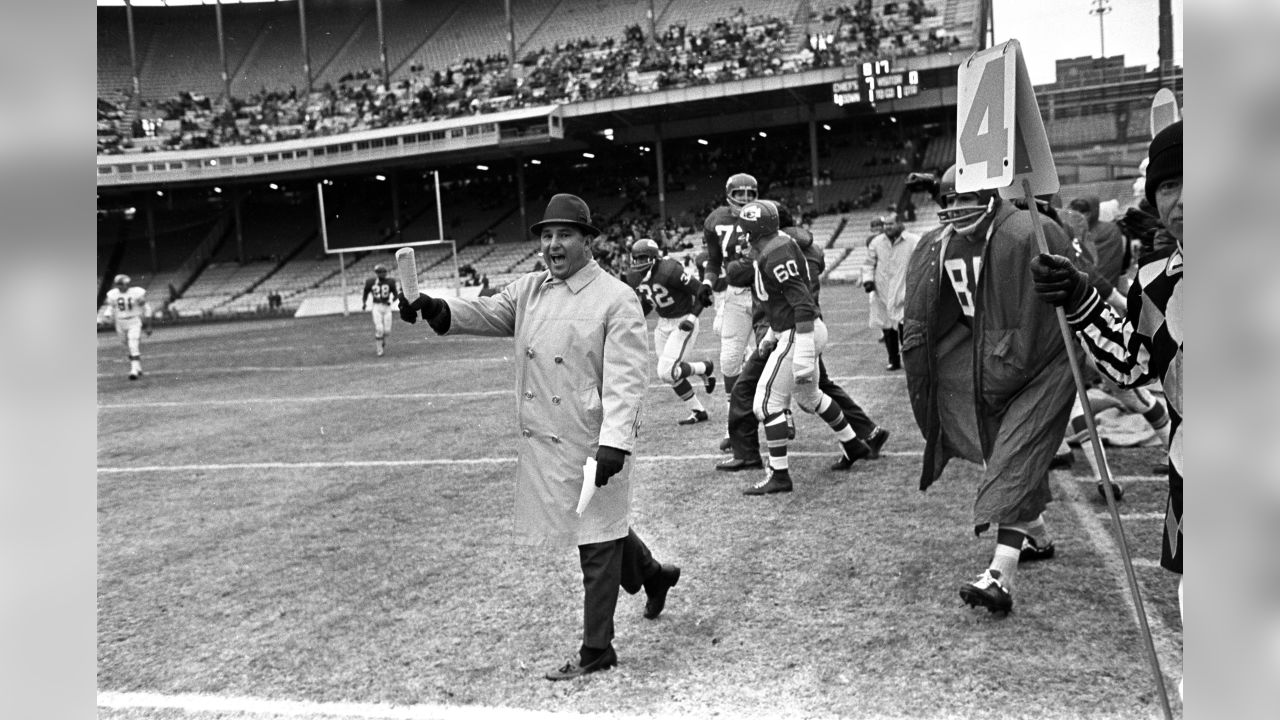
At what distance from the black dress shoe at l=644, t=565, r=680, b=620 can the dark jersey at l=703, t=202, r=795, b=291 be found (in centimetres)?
348

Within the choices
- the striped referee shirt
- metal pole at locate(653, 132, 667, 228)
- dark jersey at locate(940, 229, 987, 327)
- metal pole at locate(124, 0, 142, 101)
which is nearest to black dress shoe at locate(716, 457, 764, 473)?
dark jersey at locate(940, 229, 987, 327)

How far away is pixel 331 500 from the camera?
7.68m

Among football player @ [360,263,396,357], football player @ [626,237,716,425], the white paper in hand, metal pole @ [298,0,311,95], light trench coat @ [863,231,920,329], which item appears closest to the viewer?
the white paper in hand

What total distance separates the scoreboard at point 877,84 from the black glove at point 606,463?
109 feet

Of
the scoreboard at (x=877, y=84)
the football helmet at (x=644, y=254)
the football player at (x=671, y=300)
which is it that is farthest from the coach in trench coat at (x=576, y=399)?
the scoreboard at (x=877, y=84)

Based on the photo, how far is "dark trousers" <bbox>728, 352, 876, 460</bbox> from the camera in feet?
25.2

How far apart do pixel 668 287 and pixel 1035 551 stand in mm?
5408

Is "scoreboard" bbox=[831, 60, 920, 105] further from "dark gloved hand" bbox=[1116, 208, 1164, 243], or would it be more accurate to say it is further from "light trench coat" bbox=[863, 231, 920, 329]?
"dark gloved hand" bbox=[1116, 208, 1164, 243]

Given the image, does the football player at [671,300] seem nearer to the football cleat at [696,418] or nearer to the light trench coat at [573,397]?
the football cleat at [696,418]

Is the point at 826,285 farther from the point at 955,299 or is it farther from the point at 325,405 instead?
the point at 955,299

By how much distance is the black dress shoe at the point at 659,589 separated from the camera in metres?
4.60

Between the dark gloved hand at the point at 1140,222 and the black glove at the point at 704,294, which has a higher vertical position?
the dark gloved hand at the point at 1140,222

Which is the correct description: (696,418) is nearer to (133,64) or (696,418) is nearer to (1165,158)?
(1165,158)
